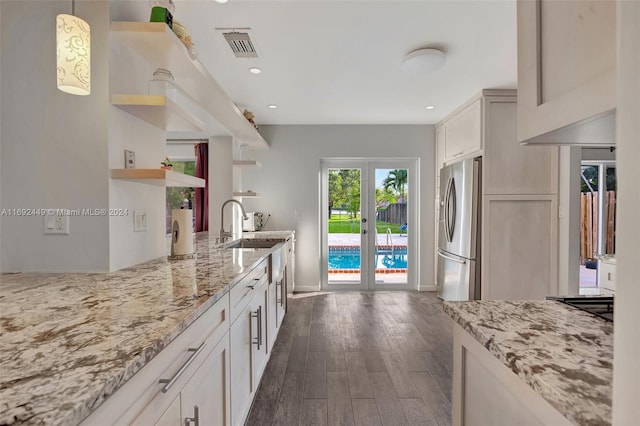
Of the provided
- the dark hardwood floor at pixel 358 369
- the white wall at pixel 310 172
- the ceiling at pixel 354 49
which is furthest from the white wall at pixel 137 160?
the white wall at pixel 310 172

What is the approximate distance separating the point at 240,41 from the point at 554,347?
2.50m

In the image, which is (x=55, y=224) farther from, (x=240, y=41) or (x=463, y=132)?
(x=463, y=132)

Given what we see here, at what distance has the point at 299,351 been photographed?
107 inches

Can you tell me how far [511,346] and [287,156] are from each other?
13.8ft

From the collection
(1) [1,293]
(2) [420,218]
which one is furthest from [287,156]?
(1) [1,293]

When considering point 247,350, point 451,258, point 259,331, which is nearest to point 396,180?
point 451,258

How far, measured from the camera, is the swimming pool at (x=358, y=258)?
482 cm

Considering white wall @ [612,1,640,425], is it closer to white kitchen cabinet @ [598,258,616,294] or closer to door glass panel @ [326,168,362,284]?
white kitchen cabinet @ [598,258,616,294]

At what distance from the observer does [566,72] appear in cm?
68

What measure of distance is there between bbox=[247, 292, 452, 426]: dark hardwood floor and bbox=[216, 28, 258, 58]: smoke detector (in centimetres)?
244

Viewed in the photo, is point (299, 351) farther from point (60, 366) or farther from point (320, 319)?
point (60, 366)

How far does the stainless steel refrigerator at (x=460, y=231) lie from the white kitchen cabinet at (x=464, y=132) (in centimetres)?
16

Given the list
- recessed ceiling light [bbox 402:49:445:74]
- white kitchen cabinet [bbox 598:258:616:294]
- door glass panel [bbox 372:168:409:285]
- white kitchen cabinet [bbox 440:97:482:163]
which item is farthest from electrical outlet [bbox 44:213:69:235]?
door glass panel [bbox 372:168:409:285]

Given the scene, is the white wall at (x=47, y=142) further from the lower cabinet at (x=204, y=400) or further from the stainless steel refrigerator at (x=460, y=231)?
the stainless steel refrigerator at (x=460, y=231)
